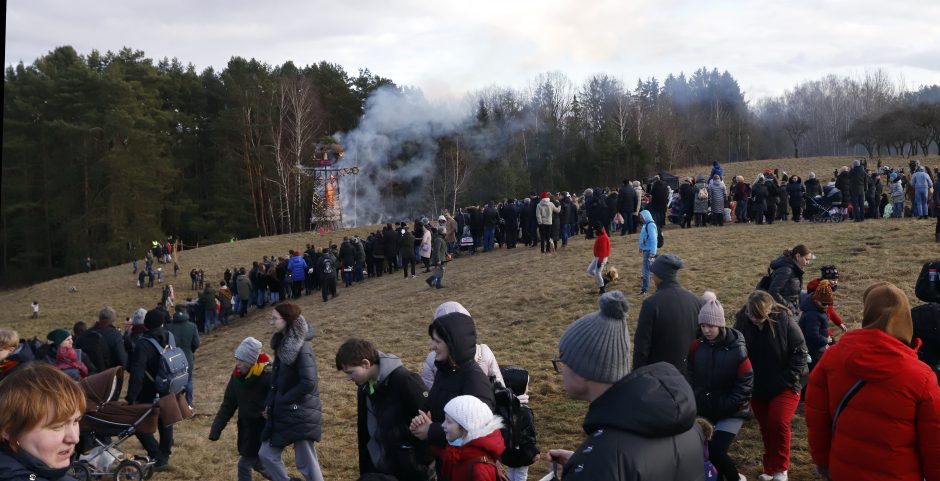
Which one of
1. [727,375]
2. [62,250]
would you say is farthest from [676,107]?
[727,375]

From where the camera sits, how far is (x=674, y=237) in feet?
65.0

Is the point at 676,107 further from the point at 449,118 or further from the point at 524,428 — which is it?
the point at 524,428

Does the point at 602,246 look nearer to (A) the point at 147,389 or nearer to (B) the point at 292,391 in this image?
(A) the point at 147,389

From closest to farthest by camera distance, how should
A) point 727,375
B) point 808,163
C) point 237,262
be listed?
point 727,375 → point 237,262 → point 808,163

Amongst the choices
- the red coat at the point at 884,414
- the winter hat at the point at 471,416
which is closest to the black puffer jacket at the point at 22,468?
the winter hat at the point at 471,416

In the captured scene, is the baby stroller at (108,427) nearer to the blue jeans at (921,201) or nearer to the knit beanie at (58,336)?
the knit beanie at (58,336)

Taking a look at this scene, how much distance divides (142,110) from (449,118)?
21829mm

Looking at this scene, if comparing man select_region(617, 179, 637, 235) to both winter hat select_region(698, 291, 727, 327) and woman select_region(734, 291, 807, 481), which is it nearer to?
woman select_region(734, 291, 807, 481)

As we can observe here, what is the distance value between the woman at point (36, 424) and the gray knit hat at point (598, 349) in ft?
6.06

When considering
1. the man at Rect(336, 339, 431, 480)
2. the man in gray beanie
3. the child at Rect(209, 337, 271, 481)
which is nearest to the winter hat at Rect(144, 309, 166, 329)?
the child at Rect(209, 337, 271, 481)

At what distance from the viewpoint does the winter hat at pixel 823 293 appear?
6793 mm

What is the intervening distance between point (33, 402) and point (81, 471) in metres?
5.25

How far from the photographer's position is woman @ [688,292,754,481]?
17.5 ft

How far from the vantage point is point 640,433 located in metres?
2.45
